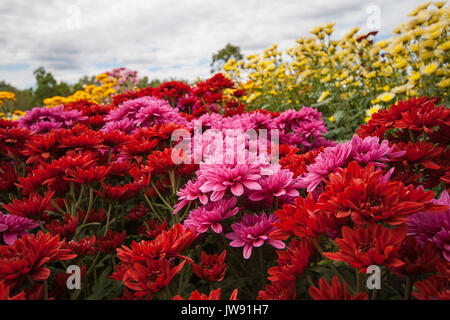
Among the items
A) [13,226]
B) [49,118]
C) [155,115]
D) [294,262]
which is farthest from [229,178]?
[49,118]

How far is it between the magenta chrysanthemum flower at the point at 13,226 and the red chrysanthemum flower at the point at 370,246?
1261 mm

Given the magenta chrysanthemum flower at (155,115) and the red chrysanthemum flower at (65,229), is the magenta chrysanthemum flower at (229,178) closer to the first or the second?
the red chrysanthemum flower at (65,229)

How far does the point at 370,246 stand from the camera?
750mm

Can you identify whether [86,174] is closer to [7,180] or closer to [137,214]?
[137,214]

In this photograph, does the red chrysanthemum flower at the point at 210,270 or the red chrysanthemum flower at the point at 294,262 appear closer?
the red chrysanthemum flower at the point at 294,262

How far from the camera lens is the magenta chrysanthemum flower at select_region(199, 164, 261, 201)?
108 cm

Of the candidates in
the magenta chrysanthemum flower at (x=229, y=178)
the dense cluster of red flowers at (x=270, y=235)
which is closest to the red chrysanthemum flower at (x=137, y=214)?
the dense cluster of red flowers at (x=270, y=235)

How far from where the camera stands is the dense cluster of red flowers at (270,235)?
76 centimetres

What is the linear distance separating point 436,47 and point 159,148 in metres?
2.96

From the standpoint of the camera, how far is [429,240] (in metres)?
0.83

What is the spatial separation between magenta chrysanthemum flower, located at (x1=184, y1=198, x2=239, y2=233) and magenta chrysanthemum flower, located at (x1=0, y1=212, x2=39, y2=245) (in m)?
0.73

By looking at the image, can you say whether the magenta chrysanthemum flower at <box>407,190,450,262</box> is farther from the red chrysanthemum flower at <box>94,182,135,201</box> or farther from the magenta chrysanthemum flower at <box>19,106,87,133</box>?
the magenta chrysanthemum flower at <box>19,106,87,133</box>
